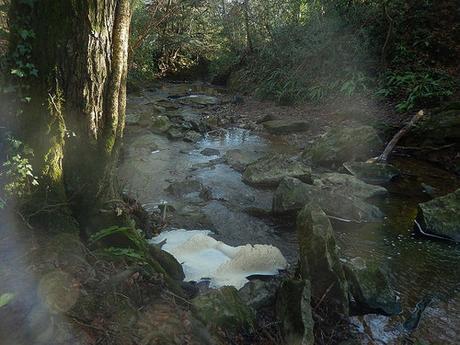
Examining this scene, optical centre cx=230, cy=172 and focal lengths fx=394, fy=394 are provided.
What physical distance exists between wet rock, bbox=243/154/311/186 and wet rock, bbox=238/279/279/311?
11.9ft

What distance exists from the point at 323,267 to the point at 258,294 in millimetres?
688

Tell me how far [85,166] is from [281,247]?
9.08ft

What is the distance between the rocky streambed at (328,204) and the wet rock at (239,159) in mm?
30

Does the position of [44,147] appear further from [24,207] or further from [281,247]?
[281,247]

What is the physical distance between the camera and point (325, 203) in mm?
6250

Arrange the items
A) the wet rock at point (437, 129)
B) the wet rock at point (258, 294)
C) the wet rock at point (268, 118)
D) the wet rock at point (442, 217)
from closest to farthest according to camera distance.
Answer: the wet rock at point (258, 294) < the wet rock at point (442, 217) < the wet rock at point (437, 129) < the wet rock at point (268, 118)

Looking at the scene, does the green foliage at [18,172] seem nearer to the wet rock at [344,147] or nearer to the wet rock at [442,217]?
the wet rock at [442,217]

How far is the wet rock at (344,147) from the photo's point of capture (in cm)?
→ 890

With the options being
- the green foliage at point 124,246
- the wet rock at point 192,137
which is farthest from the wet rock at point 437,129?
the green foliage at point 124,246

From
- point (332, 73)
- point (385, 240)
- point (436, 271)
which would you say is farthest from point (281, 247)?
point (332, 73)

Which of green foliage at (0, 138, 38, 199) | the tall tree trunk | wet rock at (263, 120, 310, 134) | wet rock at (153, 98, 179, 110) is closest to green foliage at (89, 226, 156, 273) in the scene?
the tall tree trunk

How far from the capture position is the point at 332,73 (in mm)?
14711

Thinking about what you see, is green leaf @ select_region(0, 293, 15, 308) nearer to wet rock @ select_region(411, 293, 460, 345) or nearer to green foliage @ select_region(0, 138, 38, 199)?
green foliage @ select_region(0, 138, 38, 199)

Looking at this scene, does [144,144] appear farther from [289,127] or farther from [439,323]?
[439,323]
